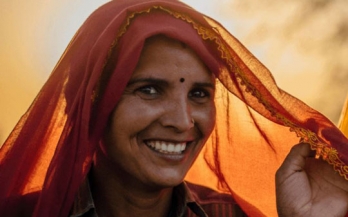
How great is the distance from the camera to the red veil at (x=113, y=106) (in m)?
1.92

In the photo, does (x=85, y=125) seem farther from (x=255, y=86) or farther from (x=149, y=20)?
(x=255, y=86)

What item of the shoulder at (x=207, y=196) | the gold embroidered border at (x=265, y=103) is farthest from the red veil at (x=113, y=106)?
the shoulder at (x=207, y=196)

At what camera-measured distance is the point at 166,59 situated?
6.40 feet

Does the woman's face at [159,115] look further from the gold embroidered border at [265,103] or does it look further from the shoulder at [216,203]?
the shoulder at [216,203]

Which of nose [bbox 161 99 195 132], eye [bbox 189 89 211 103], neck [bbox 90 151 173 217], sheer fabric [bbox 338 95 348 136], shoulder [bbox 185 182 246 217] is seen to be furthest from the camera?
sheer fabric [bbox 338 95 348 136]

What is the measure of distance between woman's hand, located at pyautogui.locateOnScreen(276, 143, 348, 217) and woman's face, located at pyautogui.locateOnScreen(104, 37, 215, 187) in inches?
13.6

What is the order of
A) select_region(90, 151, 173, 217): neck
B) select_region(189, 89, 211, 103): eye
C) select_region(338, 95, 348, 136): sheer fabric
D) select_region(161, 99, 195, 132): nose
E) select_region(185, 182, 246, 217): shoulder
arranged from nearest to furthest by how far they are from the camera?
select_region(161, 99, 195, 132): nose < select_region(189, 89, 211, 103): eye < select_region(90, 151, 173, 217): neck < select_region(185, 182, 246, 217): shoulder < select_region(338, 95, 348, 136): sheer fabric

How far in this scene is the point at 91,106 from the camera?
1935mm

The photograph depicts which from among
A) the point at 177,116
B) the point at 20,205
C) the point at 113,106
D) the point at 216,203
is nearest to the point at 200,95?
the point at 177,116

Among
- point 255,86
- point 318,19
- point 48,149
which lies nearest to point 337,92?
point 318,19

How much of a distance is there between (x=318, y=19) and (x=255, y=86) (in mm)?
2117

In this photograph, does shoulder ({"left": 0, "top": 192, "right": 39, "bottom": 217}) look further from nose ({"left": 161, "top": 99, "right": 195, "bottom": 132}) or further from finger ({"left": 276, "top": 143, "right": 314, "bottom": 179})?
finger ({"left": 276, "top": 143, "right": 314, "bottom": 179})

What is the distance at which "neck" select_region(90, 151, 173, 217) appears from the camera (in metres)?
2.14

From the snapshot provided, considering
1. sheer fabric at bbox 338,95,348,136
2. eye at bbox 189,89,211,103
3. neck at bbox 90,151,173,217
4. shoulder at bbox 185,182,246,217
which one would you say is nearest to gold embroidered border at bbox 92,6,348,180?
eye at bbox 189,89,211,103
